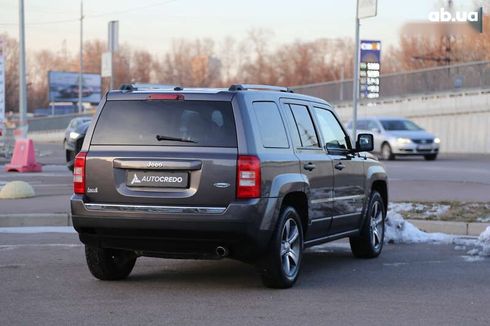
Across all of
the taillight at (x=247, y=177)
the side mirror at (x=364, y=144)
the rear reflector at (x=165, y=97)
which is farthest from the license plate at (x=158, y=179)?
the side mirror at (x=364, y=144)

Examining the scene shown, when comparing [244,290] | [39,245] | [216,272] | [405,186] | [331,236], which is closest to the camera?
[244,290]

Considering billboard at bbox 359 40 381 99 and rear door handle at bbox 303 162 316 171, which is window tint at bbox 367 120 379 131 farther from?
rear door handle at bbox 303 162 316 171

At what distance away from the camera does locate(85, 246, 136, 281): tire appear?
7.58m

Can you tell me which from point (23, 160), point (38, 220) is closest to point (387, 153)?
point (23, 160)

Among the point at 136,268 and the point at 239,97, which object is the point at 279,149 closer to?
the point at 239,97

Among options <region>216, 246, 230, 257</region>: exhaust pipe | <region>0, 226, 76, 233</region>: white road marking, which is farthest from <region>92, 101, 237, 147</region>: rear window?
<region>0, 226, 76, 233</region>: white road marking

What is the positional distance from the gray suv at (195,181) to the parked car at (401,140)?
21.9m

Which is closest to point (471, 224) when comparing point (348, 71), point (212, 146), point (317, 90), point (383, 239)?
point (383, 239)

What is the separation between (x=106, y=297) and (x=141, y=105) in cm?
171

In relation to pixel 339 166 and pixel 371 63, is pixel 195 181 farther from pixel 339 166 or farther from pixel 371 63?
pixel 371 63

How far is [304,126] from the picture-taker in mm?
8125

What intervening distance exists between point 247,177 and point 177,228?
72 cm

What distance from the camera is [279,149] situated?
7.36 m

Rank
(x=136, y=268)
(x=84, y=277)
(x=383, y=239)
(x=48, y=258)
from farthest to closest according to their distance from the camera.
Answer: (x=383, y=239), (x=48, y=258), (x=136, y=268), (x=84, y=277)
